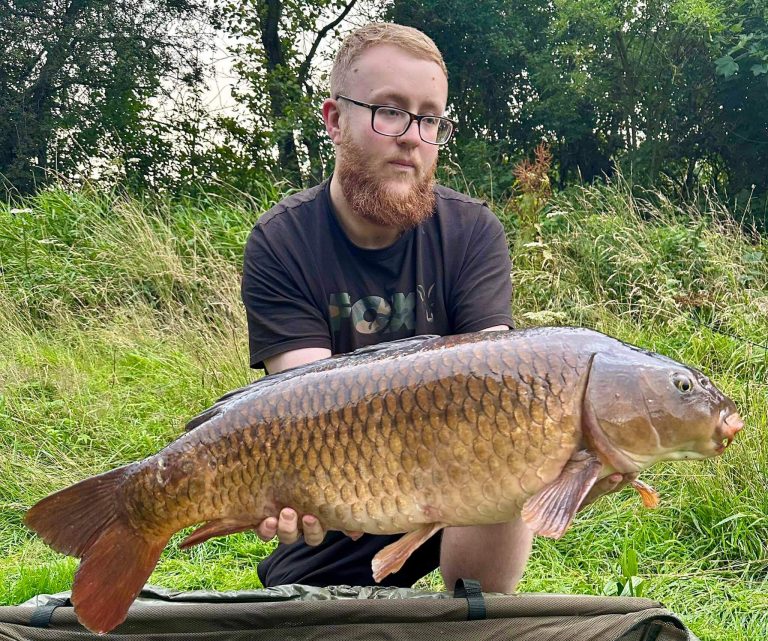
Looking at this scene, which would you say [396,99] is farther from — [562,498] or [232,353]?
[232,353]

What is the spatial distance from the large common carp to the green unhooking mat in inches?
10.3

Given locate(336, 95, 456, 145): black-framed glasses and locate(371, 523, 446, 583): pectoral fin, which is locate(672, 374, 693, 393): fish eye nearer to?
locate(371, 523, 446, 583): pectoral fin

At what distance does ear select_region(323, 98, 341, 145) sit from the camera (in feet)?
5.72

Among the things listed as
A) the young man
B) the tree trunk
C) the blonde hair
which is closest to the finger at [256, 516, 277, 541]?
the young man

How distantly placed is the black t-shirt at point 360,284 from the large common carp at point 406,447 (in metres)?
0.42

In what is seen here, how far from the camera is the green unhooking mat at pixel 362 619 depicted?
1404mm

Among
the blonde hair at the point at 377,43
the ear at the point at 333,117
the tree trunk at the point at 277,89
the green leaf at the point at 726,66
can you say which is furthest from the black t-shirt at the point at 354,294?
the tree trunk at the point at 277,89

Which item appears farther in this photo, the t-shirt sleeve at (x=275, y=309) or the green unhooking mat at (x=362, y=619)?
the t-shirt sleeve at (x=275, y=309)

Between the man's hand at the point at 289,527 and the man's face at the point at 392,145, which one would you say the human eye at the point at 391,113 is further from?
the man's hand at the point at 289,527

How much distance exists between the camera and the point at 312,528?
1.25 metres

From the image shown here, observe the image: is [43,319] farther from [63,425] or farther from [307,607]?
[307,607]

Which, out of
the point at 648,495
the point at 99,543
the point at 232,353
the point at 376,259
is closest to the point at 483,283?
the point at 376,259

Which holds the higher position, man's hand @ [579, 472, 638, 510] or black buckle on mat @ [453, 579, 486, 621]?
man's hand @ [579, 472, 638, 510]

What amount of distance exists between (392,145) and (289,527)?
2.67ft
